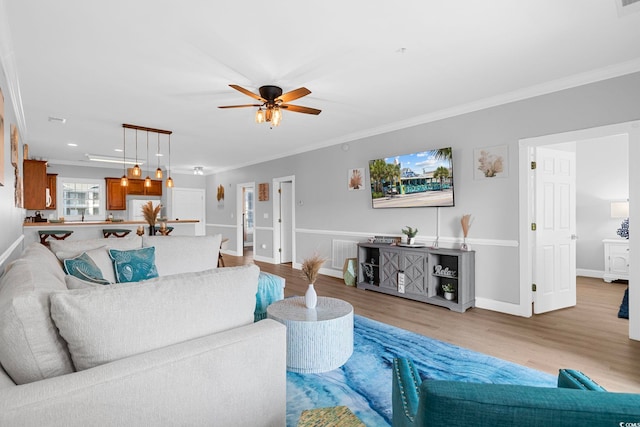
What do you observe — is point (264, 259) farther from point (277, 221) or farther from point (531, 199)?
point (531, 199)

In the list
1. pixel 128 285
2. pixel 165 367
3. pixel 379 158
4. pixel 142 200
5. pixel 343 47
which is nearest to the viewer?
pixel 165 367

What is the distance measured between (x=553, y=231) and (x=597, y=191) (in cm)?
277

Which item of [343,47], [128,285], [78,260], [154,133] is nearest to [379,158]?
[343,47]

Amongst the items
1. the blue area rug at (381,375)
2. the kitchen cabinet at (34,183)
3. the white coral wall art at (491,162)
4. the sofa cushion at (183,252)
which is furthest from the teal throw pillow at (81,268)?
the white coral wall art at (491,162)

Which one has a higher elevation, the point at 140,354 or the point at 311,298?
the point at 140,354

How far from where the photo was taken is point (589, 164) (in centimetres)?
582

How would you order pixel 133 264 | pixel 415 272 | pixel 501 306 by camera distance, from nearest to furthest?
1. pixel 133 264
2. pixel 501 306
3. pixel 415 272

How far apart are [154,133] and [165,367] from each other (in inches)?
207

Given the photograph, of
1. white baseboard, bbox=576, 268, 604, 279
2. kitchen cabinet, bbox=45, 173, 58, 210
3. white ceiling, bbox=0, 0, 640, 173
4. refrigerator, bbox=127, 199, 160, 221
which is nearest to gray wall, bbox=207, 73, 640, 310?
white ceiling, bbox=0, 0, 640, 173

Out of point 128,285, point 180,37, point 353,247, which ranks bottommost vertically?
point 353,247

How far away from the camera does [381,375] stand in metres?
2.44

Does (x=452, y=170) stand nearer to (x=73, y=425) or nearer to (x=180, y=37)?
(x=180, y=37)

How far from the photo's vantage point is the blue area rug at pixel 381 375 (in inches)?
82.0

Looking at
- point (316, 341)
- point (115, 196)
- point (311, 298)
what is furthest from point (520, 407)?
point (115, 196)
